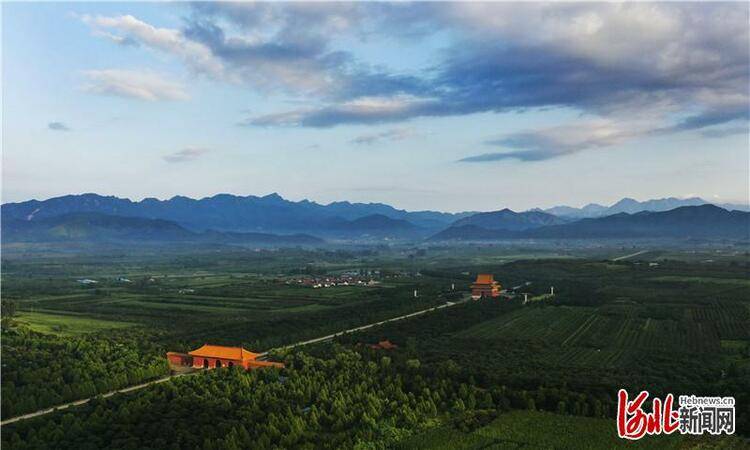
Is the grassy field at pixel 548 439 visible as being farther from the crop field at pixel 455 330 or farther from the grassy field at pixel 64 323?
the grassy field at pixel 64 323

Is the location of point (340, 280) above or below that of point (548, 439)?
above

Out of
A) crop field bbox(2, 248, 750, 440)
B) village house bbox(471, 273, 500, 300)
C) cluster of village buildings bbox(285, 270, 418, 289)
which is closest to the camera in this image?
crop field bbox(2, 248, 750, 440)

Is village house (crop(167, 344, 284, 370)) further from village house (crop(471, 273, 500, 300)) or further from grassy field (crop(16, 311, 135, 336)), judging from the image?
village house (crop(471, 273, 500, 300))

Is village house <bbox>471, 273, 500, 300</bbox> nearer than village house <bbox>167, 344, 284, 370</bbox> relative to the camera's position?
No

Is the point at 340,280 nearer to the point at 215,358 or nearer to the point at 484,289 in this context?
the point at 484,289

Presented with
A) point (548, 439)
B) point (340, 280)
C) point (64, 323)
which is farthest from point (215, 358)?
point (340, 280)

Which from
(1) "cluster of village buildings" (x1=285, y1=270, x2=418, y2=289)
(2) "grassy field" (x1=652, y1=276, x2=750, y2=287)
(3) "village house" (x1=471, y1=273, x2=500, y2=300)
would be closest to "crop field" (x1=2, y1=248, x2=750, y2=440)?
(2) "grassy field" (x1=652, y1=276, x2=750, y2=287)

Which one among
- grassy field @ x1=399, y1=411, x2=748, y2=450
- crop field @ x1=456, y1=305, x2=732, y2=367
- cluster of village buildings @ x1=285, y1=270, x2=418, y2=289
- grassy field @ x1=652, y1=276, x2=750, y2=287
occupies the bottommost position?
grassy field @ x1=399, y1=411, x2=748, y2=450
